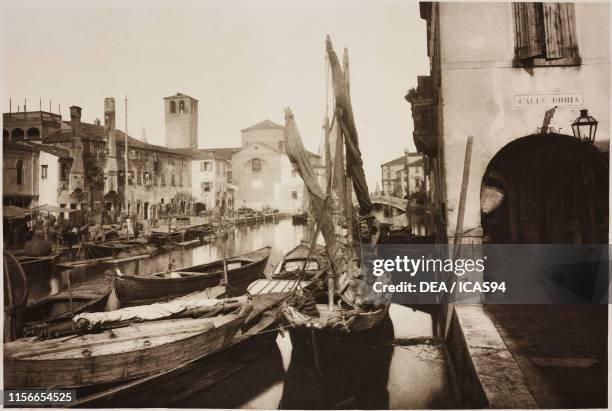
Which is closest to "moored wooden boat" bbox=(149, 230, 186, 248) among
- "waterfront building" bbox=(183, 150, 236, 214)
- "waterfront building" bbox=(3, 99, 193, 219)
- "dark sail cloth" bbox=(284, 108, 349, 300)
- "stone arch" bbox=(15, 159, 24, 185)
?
"waterfront building" bbox=(3, 99, 193, 219)

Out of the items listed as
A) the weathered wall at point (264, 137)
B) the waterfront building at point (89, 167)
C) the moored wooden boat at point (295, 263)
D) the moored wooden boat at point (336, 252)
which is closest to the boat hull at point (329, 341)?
the moored wooden boat at point (336, 252)

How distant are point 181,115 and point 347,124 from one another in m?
2.07

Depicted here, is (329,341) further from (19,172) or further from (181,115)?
(19,172)

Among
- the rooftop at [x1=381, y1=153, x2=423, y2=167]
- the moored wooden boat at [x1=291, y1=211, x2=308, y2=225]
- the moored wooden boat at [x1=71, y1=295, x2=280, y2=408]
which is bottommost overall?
the moored wooden boat at [x1=71, y1=295, x2=280, y2=408]

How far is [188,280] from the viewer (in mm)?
6715

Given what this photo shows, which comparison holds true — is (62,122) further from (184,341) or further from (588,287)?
(588,287)

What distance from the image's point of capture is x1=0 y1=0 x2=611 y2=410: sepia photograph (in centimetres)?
453

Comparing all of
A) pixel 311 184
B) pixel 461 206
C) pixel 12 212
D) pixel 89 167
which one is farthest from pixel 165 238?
pixel 461 206

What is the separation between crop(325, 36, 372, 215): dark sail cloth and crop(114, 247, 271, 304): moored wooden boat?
2563 mm

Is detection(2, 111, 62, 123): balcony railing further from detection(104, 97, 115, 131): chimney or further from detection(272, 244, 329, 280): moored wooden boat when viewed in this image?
detection(272, 244, 329, 280): moored wooden boat

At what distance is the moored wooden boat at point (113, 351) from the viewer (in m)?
4.20

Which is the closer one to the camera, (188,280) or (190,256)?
(188,280)

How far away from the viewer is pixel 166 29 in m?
5.10

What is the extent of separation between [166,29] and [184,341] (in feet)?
12.1
